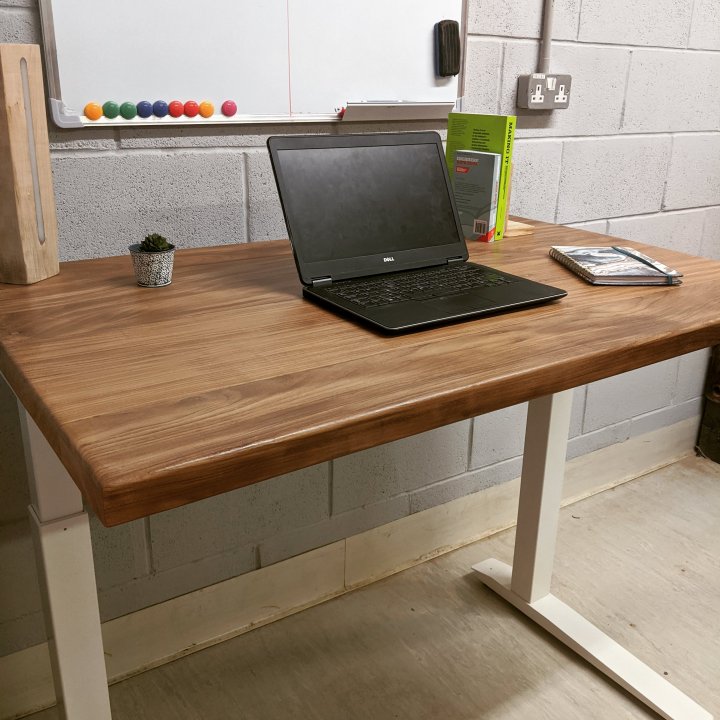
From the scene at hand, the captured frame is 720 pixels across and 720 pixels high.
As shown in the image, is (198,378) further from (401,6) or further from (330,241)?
(401,6)

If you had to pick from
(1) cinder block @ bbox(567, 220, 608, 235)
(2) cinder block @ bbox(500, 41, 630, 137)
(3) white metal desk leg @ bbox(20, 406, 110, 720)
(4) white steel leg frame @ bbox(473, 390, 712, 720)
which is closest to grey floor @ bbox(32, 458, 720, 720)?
(4) white steel leg frame @ bbox(473, 390, 712, 720)

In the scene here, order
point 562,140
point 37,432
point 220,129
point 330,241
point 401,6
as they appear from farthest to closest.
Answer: point 562,140 → point 401,6 → point 220,129 → point 330,241 → point 37,432

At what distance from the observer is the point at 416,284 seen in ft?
3.57

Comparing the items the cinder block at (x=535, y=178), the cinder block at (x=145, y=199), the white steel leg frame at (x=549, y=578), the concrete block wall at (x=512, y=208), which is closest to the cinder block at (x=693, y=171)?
the concrete block wall at (x=512, y=208)

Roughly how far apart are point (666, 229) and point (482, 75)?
0.85 metres

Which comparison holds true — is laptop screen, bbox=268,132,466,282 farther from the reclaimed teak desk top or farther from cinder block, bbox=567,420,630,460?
cinder block, bbox=567,420,630,460

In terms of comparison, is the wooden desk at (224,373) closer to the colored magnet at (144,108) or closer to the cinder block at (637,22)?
the colored magnet at (144,108)

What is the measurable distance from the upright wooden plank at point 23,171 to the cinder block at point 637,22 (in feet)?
4.36

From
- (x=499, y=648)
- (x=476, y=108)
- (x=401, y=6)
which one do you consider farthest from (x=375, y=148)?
(x=499, y=648)

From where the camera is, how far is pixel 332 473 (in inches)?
69.1

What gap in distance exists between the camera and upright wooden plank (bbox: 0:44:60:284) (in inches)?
39.0

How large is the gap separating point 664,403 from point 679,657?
993 millimetres

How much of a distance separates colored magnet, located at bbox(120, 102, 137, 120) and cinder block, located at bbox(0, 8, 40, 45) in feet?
0.51

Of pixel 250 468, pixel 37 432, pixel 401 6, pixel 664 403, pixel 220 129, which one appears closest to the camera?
pixel 250 468
